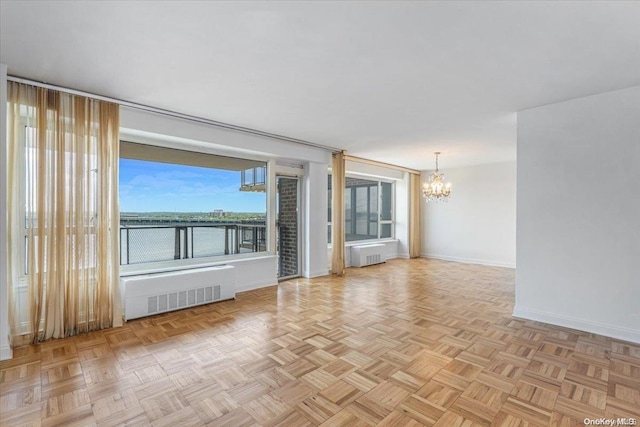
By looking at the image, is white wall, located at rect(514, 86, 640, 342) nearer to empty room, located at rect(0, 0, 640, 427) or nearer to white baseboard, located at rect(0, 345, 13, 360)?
empty room, located at rect(0, 0, 640, 427)

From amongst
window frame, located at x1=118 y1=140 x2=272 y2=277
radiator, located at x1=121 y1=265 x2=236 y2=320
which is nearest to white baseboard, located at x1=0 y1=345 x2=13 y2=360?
radiator, located at x1=121 y1=265 x2=236 y2=320

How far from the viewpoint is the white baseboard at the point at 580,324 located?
299 cm

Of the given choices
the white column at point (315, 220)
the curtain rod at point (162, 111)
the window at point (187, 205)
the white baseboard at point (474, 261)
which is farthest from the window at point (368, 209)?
the window at point (187, 205)

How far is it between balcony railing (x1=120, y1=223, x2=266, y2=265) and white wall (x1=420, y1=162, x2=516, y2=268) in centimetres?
519

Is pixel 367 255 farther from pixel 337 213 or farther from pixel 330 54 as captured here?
pixel 330 54

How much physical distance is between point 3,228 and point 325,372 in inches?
116

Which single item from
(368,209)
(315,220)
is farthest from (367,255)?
(315,220)

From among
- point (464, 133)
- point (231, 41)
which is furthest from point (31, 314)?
point (464, 133)

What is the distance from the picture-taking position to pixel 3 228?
2.62 meters

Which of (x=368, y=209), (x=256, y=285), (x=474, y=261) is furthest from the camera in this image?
(x=368, y=209)

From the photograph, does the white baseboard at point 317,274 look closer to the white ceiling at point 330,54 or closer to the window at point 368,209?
the window at point 368,209

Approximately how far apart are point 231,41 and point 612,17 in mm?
2488

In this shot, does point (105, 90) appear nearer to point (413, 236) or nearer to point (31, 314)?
point (31, 314)

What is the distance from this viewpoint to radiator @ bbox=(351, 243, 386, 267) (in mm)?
7086
